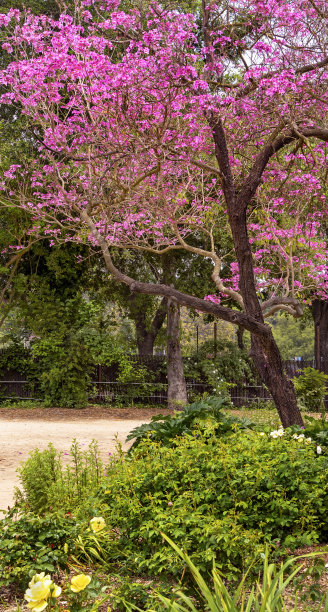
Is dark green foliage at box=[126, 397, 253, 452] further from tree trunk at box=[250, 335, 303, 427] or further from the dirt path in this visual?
the dirt path

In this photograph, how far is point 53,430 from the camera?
12.6 meters

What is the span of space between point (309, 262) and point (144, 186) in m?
4.47

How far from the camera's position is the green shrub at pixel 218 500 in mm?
3502

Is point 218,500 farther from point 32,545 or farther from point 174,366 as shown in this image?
point 174,366

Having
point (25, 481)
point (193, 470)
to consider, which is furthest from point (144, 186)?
point (193, 470)

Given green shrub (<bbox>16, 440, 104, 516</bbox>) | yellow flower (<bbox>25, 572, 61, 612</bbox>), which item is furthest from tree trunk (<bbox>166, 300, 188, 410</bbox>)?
yellow flower (<bbox>25, 572, 61, 612</bbox>)

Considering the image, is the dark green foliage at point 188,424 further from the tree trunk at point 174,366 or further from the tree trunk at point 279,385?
the tree trunk at point 174,366

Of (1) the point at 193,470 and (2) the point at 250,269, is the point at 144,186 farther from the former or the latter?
(1) the point at 193,470

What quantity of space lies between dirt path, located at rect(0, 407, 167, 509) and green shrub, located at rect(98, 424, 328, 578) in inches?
96.9

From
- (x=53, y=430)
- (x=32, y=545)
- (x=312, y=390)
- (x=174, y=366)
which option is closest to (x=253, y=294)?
(x=32, y=545)

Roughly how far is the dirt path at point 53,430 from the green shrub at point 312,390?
392 centimetres

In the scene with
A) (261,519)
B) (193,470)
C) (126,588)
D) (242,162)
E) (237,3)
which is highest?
(237,3)

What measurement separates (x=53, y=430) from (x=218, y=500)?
9.17 metres

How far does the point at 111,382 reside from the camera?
1747 cm
